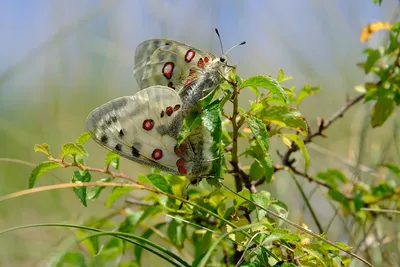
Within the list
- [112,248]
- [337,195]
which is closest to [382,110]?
[337,195]

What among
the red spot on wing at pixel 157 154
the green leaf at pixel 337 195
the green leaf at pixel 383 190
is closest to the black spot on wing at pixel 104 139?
the red spot on wing at pixel 157 154

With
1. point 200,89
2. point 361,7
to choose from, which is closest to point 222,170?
point 200,89

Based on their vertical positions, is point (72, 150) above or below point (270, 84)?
below

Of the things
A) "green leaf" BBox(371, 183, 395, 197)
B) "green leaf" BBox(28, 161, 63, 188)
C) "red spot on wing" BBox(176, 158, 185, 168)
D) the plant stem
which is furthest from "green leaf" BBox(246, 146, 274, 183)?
"green leaf" BBox(371, 183, 395, 197)

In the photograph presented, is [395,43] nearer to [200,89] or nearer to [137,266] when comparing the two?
[200,89]

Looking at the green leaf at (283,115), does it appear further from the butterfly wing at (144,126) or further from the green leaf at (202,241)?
the green leaf at (202,241)

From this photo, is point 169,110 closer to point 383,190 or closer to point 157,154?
point 157,154

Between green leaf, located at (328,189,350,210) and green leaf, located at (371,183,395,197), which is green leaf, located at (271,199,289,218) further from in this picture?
A: green leaf, located at (371,183,395,197)
